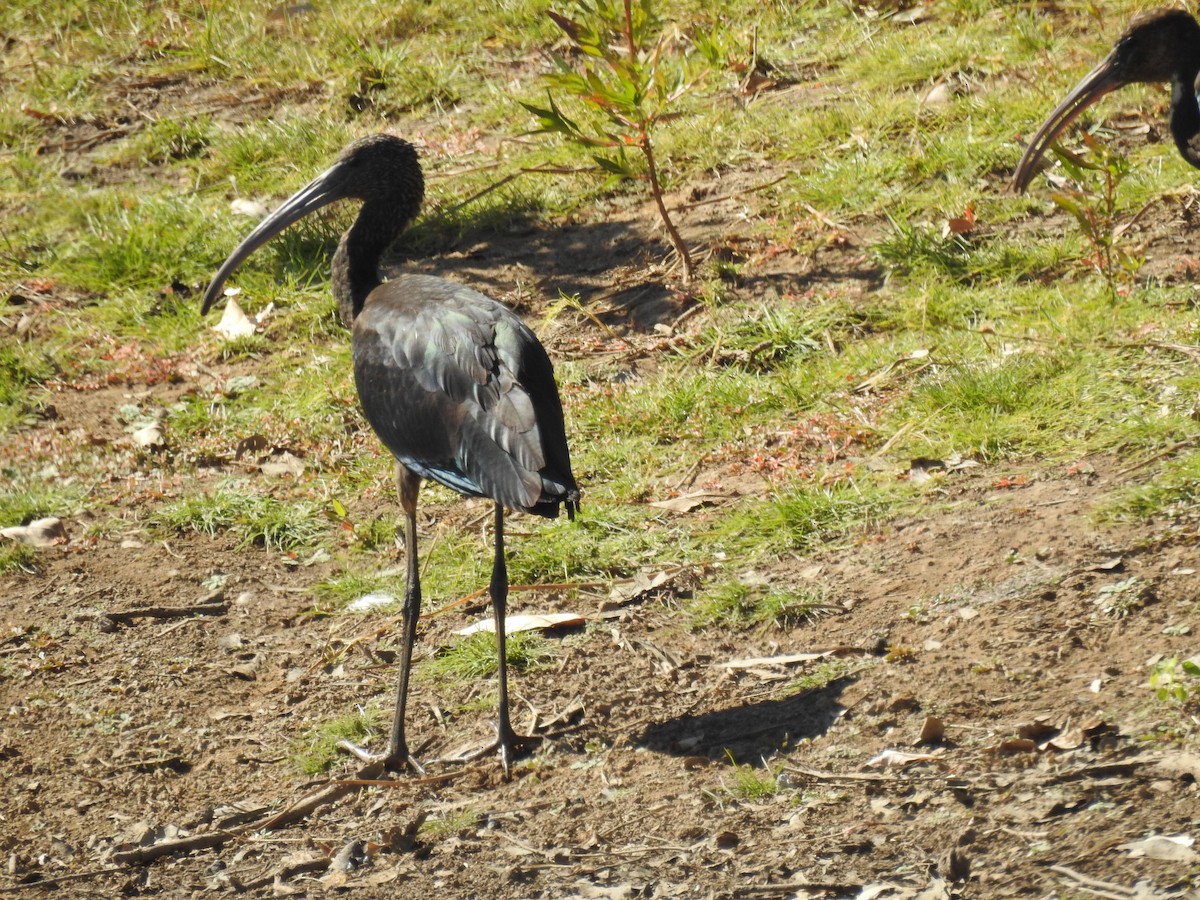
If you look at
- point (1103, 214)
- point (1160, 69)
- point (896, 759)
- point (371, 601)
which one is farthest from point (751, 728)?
point (1160, 69)

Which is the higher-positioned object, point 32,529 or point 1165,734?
Answer: point 32,529

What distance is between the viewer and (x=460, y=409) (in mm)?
4992

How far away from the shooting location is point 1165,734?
387 cm

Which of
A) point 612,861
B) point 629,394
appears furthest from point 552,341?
Result: point 612,861

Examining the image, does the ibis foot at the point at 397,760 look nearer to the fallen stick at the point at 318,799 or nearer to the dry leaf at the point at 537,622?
the fallen stick at the point at 318,799

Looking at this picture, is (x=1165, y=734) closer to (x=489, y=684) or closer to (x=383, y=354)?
(x=489, y=684)

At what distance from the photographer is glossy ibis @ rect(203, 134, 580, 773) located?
472cm

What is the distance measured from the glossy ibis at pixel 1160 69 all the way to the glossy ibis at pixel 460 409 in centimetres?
352

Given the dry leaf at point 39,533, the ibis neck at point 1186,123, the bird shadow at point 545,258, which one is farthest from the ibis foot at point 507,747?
the ibis neck at point 1186,123

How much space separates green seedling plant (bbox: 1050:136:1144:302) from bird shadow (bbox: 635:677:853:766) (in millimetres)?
2922

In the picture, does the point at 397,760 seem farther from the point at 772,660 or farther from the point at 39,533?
the point at 39,533

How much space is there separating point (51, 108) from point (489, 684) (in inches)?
302

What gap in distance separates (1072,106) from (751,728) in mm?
4305

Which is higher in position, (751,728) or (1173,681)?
(1173,681)
